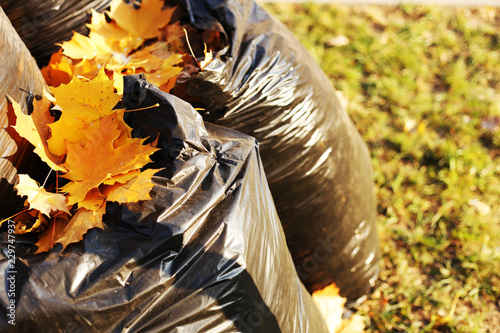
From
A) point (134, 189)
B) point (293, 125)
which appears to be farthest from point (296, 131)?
point (134, 189)

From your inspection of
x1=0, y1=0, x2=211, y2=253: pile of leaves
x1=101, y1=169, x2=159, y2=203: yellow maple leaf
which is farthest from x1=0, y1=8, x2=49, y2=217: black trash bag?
x1=101, y1=169, x2=159, y2=203: yellow maple leaf

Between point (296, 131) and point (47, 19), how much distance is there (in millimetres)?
927

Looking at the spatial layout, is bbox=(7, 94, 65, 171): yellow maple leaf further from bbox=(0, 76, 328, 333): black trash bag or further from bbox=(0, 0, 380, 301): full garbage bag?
bbox=(0, 0, 380, 301): full garbage bag

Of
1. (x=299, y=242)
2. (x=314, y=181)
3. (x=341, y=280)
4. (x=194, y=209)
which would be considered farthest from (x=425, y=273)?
(x=194, y=209)

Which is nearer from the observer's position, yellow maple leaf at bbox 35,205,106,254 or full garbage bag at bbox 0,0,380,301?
yellow maple leaf at bbox 35,205,106,254

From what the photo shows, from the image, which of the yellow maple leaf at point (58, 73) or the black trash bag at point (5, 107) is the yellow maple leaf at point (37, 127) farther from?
the yellow maple leaf at point (58, 73)

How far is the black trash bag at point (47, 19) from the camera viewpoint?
4.79 ft

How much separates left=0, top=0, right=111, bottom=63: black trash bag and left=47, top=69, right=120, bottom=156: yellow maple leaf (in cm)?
44

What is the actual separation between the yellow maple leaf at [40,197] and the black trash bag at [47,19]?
654 mm

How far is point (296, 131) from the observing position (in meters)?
1.60

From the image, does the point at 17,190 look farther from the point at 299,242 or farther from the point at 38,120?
the point at 299,242

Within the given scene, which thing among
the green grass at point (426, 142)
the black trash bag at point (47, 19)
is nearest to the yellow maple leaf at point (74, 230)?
the black trash bag at point (47, 19)

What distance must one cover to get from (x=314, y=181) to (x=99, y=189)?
0.82 m

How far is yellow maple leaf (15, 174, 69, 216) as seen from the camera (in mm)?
1078
